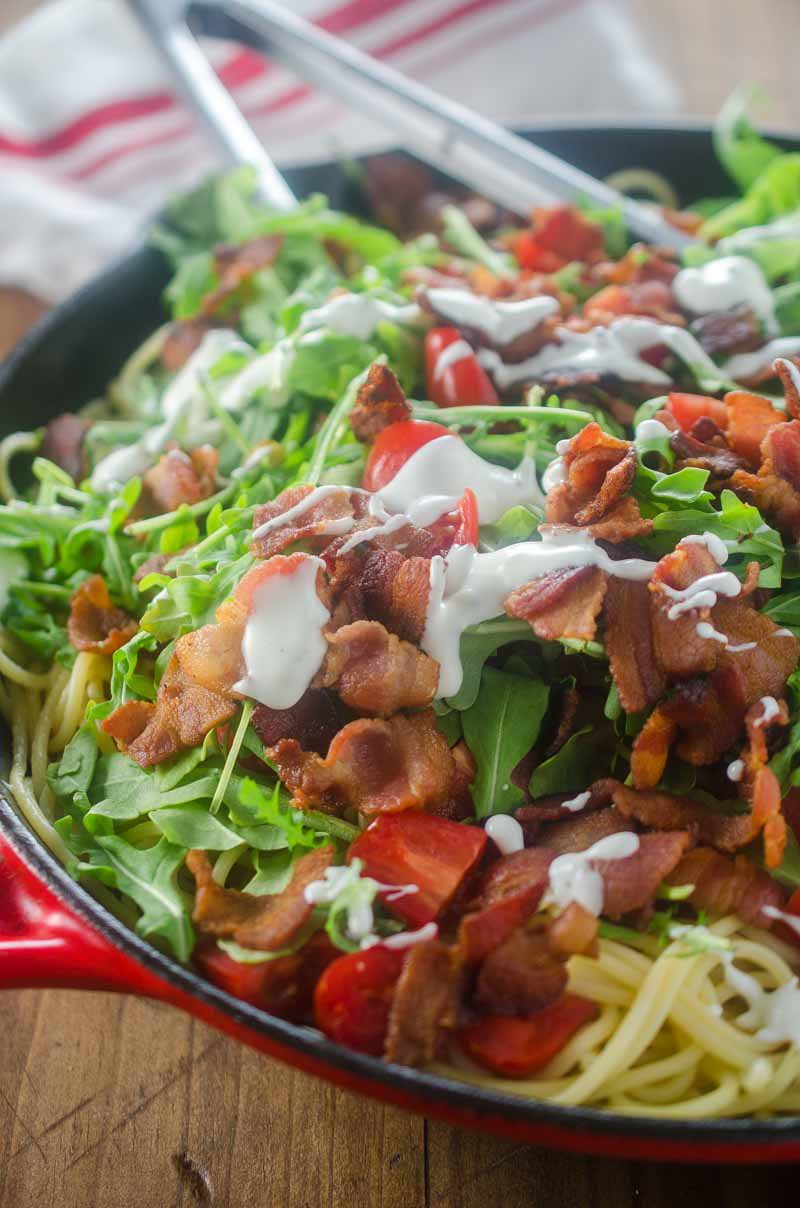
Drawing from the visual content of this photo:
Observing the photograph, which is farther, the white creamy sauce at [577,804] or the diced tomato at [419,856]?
the white creamy sauce at [577,804]

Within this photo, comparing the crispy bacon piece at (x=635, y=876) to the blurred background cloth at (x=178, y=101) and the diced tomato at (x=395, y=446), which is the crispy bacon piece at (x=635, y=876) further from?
the blurred background cloth at (x=178, y=101)

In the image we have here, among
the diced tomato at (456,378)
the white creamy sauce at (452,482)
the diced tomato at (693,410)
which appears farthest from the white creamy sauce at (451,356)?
the diced tomato at (693,410)

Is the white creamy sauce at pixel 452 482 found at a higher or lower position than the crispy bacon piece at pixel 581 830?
higher

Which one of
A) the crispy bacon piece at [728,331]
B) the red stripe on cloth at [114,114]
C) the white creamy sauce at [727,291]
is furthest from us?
the red stripe on cloth at [114,114]

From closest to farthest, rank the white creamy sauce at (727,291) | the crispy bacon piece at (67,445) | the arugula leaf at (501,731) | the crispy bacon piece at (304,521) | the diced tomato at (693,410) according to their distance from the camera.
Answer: the arugula leaf at (501,731), the crispy bacon piece at (304,521), the diced tomato at (693,410), the white creamy sauce at (727,291), the crispy bacon piece at (67,445)

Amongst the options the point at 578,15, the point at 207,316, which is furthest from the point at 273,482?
the point at 578,15

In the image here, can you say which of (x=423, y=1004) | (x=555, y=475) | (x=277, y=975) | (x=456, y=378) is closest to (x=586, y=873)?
(x=423, y=1004)

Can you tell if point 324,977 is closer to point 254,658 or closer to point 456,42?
point 254,658

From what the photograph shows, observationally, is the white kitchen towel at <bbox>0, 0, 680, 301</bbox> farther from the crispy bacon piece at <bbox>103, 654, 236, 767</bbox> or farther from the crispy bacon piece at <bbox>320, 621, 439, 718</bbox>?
the crispy bacon piece at <bbox>320, 621, 439, 718</bbox>
